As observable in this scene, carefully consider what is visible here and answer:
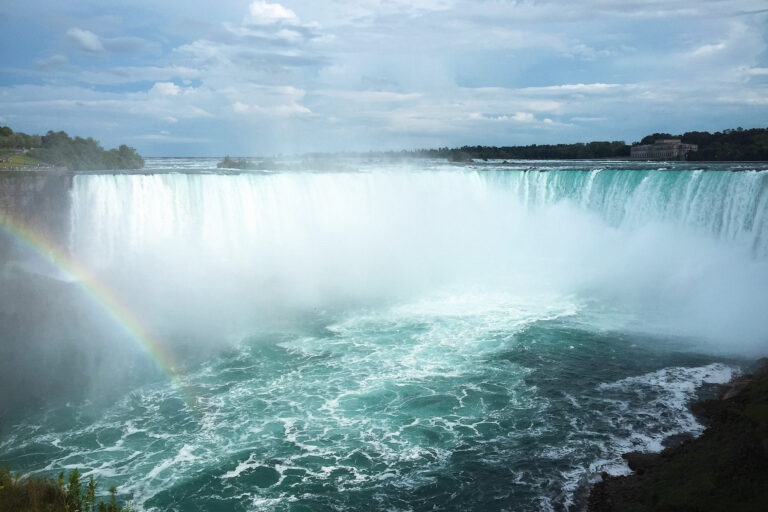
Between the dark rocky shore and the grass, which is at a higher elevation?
the grass

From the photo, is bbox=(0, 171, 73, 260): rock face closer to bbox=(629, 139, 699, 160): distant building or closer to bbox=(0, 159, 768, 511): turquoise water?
bbox=(0, 159, 768, 511): turquoise water

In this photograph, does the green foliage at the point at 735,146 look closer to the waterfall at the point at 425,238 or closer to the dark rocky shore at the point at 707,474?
the waterfall at the point at 425,238

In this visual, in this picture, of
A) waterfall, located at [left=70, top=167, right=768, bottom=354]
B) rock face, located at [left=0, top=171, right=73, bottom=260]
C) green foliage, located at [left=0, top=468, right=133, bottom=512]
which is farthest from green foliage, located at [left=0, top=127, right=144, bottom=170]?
green foliage, located at [left=0, top=468, right=133, bottom=512]

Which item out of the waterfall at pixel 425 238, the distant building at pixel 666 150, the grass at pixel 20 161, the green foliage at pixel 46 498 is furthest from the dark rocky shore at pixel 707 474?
the distant building at pixel 666 150

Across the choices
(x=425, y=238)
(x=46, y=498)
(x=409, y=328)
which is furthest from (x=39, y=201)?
(x=46, y=498)

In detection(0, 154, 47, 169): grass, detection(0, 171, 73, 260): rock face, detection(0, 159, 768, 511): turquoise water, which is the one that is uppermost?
detection(0, 154, 47, 169): grass

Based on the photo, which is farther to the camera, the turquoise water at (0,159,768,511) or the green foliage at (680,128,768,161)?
the green foliage at (680,128,768,161)

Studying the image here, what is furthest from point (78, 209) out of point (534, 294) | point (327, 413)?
point (534, 294)

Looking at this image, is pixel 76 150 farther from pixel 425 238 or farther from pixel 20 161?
pixel 425 238

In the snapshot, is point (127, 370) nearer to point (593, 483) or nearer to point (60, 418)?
point (60, 418)
